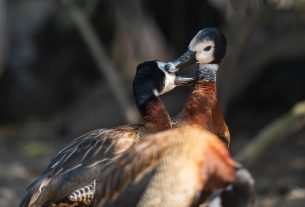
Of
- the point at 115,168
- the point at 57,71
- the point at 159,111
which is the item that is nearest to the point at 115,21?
the point at 57,71

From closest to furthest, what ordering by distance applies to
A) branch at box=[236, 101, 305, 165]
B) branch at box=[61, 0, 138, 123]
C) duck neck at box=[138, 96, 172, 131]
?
1. duck neck at box=[138, 96, 172, 131]
2. branch at box=[236, 101, 305, 165]
3. branch at box=[61, 0, 138, 123]

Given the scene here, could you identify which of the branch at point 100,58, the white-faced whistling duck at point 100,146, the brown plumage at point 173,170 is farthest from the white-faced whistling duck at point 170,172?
the branch at point 100,58

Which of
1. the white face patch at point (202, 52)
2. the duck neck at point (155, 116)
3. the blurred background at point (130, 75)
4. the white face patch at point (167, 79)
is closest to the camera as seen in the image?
the duck neck at point (155, 116)

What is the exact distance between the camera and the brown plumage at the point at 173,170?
4258mm

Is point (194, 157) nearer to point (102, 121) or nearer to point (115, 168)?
point (115, 168)

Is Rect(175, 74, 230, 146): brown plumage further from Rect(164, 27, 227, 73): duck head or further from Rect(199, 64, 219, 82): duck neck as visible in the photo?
Rect(164, 27, 227, 73): duck head

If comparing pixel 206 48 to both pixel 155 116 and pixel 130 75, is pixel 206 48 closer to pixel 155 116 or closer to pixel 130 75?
pixel 155 116

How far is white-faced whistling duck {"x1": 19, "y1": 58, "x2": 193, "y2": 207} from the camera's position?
18.2 feet

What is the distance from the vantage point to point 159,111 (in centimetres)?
604

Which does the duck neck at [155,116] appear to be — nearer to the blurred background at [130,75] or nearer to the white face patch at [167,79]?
the white face patch at [167,79]

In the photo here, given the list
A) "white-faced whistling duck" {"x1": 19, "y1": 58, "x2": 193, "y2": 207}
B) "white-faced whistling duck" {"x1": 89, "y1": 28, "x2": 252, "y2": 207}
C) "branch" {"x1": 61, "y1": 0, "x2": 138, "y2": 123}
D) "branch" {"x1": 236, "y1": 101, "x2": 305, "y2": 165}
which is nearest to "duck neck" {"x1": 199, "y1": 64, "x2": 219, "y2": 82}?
"white-faced whistling duck" {"x1": 19, "y1": 58, "x2": 193, "y2": 207}

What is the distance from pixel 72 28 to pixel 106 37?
1.97 feet

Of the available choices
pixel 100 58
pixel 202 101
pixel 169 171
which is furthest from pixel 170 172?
pixel 100 58

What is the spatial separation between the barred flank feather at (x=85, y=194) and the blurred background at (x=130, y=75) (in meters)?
3.09
